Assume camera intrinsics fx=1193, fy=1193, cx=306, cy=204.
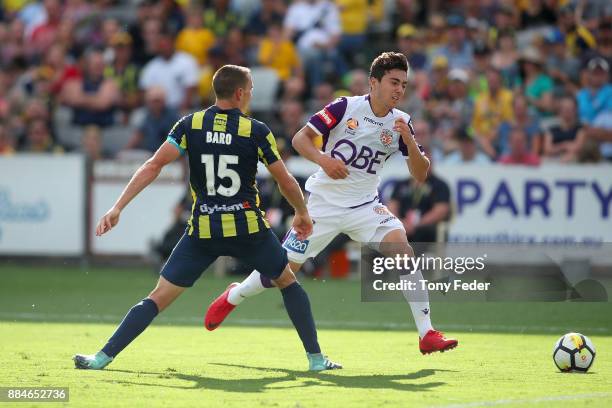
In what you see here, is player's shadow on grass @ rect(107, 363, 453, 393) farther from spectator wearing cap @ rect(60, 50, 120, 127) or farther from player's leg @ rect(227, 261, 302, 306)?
spectator wearing cap @ rect(60, 50, 120, 127)

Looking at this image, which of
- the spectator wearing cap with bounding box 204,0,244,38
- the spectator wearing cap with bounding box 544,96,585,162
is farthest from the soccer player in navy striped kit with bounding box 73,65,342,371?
the spectator wearing cap with bounding box 204,0,244,38

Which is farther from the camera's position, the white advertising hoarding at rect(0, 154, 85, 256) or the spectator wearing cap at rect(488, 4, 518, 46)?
the spectator wearing cap at rect(488, 4, 518, 46)

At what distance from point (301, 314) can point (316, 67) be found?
11.7 metres

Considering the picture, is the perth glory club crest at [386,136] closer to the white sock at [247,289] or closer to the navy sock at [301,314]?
the white sock at [247,289]

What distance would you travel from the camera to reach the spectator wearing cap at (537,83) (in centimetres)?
1792

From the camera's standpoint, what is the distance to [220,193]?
329 inches

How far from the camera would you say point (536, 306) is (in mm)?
13734

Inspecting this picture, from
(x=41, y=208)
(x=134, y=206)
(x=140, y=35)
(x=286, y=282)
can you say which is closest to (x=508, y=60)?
(x=134, y=206)

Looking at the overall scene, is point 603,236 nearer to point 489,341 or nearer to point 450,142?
point 450,142

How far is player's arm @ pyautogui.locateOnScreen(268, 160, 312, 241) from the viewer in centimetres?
820

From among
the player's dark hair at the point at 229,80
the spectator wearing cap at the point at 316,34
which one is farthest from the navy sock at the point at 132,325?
the spectator wearing cap at the point at 316,34

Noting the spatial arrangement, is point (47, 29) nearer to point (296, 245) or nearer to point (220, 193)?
point (296, 245)

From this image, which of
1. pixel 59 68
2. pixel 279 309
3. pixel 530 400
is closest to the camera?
pixel 530 400

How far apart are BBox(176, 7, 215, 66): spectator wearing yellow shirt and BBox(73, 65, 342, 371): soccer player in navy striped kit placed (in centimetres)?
1246
